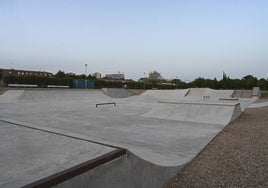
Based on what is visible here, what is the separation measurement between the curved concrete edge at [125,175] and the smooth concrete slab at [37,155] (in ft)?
1.56

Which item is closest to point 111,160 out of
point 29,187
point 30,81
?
point 29,187

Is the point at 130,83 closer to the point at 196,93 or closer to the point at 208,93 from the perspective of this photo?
the point at 196,93

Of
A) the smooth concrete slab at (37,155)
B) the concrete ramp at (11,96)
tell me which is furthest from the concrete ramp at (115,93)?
the smooth concrete slab at (37,155)

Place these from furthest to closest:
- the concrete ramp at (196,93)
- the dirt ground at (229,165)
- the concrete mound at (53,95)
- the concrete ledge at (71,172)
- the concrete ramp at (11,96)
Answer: the concrete ramp at (196,93) → the concrete mound at (53,95) → the concrete ramp at (11,96) → the dirt ground at (229,165) → the concrete ledge at (71,172)

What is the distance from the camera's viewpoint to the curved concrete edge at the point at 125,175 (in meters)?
2.60

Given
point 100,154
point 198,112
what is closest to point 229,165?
point 100,154

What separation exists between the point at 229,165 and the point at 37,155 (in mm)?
3488

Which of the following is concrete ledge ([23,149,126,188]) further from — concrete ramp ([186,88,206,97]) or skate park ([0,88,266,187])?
concrete ramp ([186,88,206,97])

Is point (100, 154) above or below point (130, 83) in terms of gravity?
below

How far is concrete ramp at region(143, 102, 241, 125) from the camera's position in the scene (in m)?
9.63

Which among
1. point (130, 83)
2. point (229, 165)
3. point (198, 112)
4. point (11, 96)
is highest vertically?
point (130, 83)

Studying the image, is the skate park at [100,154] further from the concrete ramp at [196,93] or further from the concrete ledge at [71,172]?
the concrete ramp at [196,93]

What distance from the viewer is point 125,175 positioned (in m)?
3.10

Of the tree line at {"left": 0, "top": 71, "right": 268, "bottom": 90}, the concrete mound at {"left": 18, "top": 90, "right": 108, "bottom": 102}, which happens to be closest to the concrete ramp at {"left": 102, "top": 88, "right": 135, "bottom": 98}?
the concrete mound at {"left": 18, "top": 90, "right": 108, "bottom": 102}
